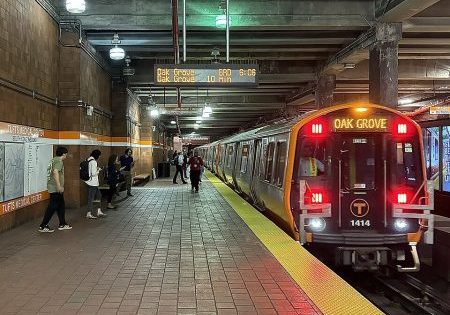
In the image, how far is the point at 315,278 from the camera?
5934mm

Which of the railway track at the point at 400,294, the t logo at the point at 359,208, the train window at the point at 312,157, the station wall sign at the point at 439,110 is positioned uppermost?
the station wall sign at the point at 439,110

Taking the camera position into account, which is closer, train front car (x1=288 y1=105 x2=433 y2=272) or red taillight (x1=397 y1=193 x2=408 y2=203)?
train front car (x1=288 y1=105 x2=433 y2=272)

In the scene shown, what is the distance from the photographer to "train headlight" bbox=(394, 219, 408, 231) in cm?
793

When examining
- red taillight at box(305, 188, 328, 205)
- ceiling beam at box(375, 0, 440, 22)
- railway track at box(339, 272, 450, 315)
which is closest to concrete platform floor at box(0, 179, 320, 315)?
red taillight at box(305, 188, 328, 205)

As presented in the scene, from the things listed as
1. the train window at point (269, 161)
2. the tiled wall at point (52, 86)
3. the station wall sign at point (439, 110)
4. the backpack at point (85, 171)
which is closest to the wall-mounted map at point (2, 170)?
the tiled wall at point (52, 86)

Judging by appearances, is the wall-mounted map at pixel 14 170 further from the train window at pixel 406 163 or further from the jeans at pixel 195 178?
the jeans at pixel 195 178

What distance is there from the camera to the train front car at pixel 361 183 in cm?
782

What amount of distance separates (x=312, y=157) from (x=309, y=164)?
0.13m

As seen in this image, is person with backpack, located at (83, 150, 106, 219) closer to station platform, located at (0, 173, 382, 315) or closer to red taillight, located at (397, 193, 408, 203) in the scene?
station platform, located at (0, 173, 382, 315)

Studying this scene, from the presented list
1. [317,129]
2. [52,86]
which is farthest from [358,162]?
[52,86]

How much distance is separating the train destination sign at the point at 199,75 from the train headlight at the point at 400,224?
530 centimetres

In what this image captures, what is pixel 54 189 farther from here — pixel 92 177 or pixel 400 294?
pixel 400 294

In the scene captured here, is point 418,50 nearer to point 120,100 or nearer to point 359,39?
point 359,39

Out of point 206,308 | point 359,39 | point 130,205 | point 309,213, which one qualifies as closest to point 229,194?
point 130,205
